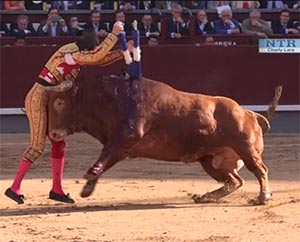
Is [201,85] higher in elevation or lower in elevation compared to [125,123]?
lower

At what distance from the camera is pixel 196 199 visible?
7.68 metres

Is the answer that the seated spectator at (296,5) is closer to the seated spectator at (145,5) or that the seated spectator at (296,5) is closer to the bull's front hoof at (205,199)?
the seated spectator at (145,5)

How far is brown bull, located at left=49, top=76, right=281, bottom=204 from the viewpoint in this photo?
7.35 metres

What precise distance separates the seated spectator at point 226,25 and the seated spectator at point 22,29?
7.65 feet

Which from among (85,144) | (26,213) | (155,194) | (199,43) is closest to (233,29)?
(199,43)

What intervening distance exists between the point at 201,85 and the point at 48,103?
5.49 metres

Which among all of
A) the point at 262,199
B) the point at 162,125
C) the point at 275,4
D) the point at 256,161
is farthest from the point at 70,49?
the point at 275,4

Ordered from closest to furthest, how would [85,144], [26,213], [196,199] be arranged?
[26,213] < [196,199] < [85,144]

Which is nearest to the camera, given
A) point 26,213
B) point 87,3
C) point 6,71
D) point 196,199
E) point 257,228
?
point 257,228

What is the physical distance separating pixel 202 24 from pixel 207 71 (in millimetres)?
618

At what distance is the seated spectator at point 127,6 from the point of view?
13227mm

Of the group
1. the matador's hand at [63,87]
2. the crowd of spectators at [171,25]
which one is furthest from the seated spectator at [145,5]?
the matador's hand at [63,87]

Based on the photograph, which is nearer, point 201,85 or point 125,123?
point 125,123

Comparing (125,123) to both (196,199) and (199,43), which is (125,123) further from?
(199,43)
